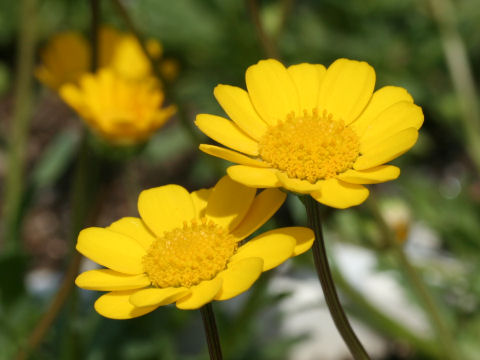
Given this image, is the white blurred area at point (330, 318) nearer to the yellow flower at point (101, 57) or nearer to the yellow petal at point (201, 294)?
the yellow flower at point (101, 57)

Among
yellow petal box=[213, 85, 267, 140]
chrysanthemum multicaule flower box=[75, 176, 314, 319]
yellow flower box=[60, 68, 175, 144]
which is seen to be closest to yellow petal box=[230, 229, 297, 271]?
chrysanthemum multicaule flower box=[75, 176, 314, 319]

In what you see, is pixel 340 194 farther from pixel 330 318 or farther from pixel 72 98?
pixel 330 318

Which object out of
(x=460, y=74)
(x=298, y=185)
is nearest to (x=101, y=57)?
(x=460, y=74)

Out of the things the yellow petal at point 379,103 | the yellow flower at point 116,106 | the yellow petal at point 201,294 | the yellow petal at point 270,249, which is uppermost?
the yellow flower at point 116,106

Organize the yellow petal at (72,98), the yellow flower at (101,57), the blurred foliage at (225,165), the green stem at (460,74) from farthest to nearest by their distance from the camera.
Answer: the green stem at (460,74) < the yellow flower at (101,57) < the blurred foliage at (225,165) < the yellow petal at (72,98)

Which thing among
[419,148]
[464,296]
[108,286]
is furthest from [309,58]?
[108,286]

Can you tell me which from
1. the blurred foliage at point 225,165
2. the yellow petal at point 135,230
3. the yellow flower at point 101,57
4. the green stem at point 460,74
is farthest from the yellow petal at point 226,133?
the green stem at point 460,74

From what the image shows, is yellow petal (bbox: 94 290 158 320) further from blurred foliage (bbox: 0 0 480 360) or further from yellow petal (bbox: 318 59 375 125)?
blurred foliage (bbox: 0 0 480 360)
